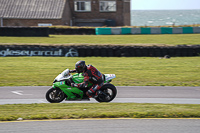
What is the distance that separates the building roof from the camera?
155 ft

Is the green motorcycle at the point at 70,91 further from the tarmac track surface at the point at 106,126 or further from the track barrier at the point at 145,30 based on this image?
the track barrier at the point at 145,30

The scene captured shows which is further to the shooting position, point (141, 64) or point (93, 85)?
point (141, 64)

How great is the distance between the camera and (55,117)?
7734mm

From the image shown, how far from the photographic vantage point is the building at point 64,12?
4734 centimetres

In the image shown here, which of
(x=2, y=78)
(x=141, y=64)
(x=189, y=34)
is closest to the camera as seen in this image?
(x=2, y=78)

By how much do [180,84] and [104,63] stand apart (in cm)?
717

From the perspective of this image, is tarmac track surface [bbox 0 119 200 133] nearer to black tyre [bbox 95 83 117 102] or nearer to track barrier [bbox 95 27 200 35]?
black tyre [bbox 95 83 117 102]

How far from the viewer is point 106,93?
1042 cm

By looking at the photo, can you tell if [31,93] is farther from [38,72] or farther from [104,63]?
[104,63]

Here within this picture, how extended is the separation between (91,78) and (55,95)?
4.05ft

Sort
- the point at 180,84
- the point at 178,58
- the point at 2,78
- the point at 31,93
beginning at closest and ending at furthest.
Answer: the point at 31,93, the point at 180,84, the point at 2,78, the point at 178,58

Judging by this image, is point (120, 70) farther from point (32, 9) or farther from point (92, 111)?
point (32, 9)

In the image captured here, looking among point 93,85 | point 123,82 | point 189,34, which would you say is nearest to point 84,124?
point 93,85

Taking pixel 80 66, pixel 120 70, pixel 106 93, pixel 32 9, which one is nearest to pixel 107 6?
pixel 32 9
